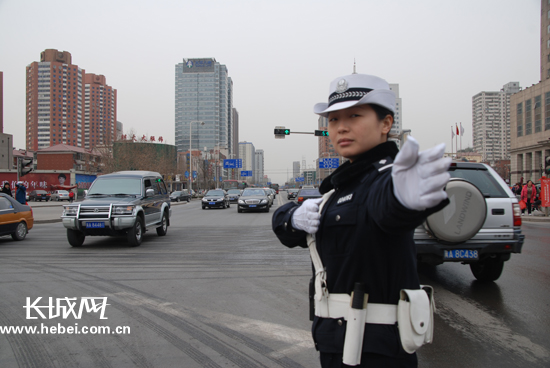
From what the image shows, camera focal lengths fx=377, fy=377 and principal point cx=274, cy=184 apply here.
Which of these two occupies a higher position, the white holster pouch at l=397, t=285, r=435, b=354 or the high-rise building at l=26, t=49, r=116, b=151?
the high-rise building at l=26, t=49, r=116, b=151

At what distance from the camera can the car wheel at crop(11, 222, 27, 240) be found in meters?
11.8

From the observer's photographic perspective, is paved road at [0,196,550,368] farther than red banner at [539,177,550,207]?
No

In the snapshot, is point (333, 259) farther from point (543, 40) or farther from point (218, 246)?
point (543, 40)

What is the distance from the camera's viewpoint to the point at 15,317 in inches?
185

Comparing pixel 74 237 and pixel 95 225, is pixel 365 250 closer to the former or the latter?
pixel 95 225

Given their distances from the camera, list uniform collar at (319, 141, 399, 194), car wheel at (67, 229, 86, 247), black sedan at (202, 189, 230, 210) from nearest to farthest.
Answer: uniform collar at (319, 141, 399, 194) → car wheel at (67, 229, 86, 247) → black sedan at (202, 189, 230, 210)

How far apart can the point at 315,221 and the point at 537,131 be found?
226 ft

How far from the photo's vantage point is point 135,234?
10.4 meters

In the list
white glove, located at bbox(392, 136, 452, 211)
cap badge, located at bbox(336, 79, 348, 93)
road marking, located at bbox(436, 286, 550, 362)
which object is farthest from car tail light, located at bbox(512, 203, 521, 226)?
white glove, located at bbox(392, 136, 452, 211)

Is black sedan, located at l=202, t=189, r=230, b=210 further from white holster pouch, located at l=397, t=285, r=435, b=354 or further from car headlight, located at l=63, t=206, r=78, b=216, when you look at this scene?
white holster pouch, located at l=397, t=285, r=435, b=354

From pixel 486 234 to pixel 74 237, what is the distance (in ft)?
32.5

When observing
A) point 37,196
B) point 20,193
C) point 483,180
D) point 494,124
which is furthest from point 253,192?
point 494,124

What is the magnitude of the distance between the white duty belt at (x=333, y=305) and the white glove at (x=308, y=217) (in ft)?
0.20

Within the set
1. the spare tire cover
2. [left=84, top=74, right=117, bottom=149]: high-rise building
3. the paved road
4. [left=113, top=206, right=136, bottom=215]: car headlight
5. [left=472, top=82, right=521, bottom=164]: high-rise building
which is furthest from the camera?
[left=84, top=74, right=117, bottom=149]: high-rise building
